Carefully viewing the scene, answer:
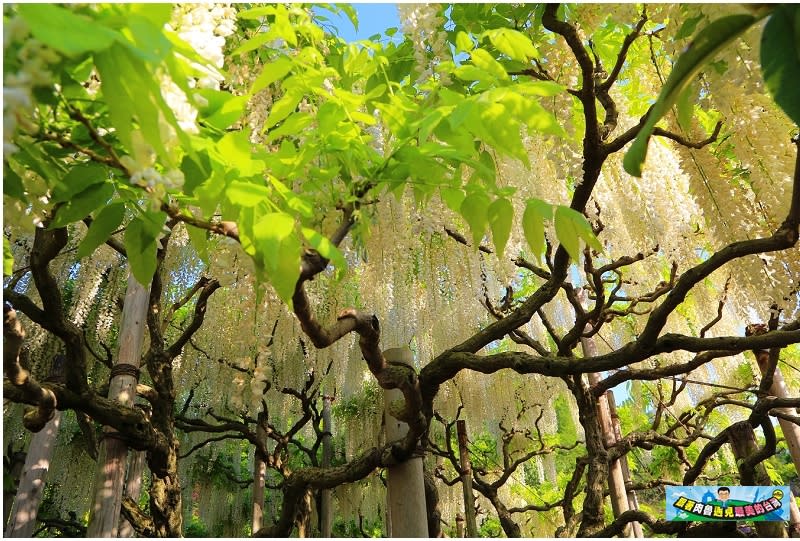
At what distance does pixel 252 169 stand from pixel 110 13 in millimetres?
282

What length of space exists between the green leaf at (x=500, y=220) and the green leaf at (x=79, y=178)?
2.28 ft

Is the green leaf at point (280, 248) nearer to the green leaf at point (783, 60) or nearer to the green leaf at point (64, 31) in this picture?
the green leaf at point (64, 31)

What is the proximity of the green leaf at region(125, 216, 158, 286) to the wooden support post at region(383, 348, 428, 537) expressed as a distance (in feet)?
4.33

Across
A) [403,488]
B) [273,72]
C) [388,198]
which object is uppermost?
[388,198]

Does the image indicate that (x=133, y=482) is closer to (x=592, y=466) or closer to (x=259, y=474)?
(x=259, y=474)

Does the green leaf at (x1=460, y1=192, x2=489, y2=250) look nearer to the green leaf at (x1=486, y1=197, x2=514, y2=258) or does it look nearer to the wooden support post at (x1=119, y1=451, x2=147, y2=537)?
the green leaf at (x1=486, y1=197, x2=514, y2=258)

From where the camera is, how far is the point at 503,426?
19.6 ft

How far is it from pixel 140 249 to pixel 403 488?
1.59 metres

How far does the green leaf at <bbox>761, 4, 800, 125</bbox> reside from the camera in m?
0.49

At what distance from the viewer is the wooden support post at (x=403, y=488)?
215cm

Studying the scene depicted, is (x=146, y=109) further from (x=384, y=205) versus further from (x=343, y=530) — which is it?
(x=343, y=530)

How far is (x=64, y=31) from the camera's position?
0.50 meters

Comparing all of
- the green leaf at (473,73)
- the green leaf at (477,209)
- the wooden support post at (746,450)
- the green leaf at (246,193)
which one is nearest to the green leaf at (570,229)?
the green leaf at (477,209)

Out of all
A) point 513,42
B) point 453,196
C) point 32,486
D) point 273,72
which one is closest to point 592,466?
point 453,196
